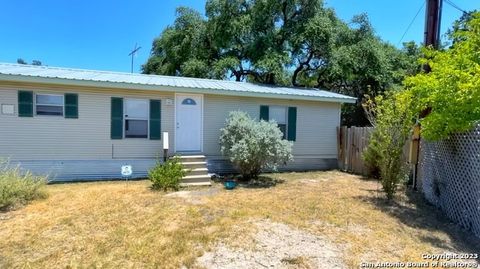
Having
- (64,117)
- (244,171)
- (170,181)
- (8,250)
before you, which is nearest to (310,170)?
(244,171)

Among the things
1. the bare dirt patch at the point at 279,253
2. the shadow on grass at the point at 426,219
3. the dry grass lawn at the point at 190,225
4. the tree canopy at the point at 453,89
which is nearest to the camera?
the bare dirt patch at the point at 279,253

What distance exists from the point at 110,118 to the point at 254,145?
13.6 feet

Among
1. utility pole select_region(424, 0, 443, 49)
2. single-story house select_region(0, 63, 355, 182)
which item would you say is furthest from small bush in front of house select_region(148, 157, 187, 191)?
utility pole select_region(424, 0, 443, 49)

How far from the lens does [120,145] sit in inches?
367

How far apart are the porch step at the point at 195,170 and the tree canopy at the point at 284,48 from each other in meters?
7.98

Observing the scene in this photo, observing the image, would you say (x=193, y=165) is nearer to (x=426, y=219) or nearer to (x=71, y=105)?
(x=71, y=105)

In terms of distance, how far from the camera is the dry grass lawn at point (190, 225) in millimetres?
4117

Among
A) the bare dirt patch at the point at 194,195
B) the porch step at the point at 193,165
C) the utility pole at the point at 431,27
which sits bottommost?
the bare dirt patch at the point at 194,195

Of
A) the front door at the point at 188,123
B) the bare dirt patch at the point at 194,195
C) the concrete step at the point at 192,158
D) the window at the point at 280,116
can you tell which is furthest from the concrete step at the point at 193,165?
the window at the point at 280,116

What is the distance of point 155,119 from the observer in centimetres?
957

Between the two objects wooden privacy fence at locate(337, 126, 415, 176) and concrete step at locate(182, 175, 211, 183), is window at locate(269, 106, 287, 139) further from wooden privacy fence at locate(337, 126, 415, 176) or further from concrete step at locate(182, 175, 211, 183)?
concrete step at locate(182, 175, 211, 183)

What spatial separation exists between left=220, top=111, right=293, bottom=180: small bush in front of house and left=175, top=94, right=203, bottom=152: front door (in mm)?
1180

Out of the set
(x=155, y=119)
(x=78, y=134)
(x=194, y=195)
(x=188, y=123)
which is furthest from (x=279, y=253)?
(x=78, y=134)

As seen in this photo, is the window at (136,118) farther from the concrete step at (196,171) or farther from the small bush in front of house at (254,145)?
the small bush in front of house at (254,145)
